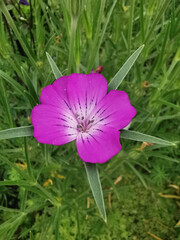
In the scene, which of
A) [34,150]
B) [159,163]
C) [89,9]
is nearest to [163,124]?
[159,163]

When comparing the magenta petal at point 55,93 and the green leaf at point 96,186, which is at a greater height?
the magenta petal at point 55,93

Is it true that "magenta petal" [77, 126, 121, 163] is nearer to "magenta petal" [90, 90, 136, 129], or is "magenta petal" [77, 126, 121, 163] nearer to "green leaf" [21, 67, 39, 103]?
"magenta petal" [90, 90, 136, 129]

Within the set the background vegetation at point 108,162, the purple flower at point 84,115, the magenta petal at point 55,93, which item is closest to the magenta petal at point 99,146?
the purple flower at point 84,115

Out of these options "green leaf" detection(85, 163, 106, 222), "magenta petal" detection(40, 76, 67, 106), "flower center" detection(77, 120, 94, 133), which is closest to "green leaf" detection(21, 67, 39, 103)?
"magenta petal" detection(40, 76, 67, 106)

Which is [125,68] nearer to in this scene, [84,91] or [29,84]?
[84,91]

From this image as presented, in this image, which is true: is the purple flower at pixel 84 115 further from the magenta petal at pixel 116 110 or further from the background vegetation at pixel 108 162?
the background vegetation at pixel 108 162

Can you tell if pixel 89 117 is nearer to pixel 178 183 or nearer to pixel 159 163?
pixel 159 163

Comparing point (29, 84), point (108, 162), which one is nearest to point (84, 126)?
point (29, 84)
